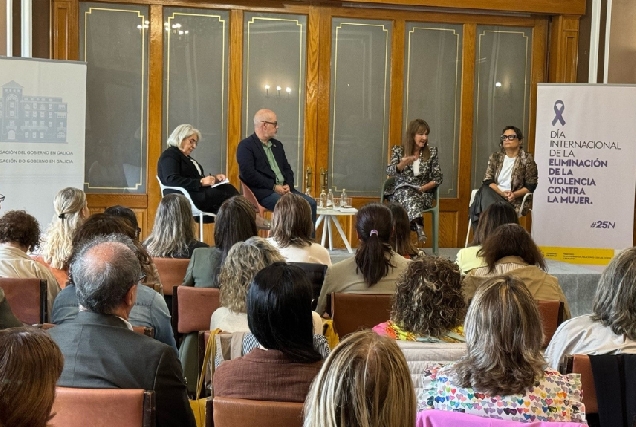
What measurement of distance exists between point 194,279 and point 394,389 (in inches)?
104

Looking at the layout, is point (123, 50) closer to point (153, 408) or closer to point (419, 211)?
point (419, 211)

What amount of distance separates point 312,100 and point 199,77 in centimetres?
112

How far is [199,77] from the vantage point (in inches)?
323

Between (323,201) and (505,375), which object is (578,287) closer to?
(323,201)

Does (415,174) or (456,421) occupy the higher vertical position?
(415,174)

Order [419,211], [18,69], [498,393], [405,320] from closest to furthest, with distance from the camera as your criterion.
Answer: [498,393] < [405,320] < [18,69] < [419,211]

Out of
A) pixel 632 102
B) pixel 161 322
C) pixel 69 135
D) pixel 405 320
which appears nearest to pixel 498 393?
pixel 405 320

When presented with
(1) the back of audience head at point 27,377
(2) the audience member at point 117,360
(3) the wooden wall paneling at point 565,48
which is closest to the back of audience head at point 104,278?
(2) the audience member at point 117,360

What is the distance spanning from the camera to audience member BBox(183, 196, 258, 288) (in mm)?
3859

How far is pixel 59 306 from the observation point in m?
3.11

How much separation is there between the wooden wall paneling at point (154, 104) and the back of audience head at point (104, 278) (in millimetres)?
5749

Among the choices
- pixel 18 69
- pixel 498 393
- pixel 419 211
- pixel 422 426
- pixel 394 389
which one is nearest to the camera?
pixel 394 389

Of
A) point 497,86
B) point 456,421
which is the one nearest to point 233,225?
point 456,421

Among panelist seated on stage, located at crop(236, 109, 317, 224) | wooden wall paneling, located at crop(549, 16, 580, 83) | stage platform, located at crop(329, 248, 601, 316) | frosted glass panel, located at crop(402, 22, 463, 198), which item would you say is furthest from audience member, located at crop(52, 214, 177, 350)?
wooden wall paneling, located at crop(549, 16, 580, 83)
